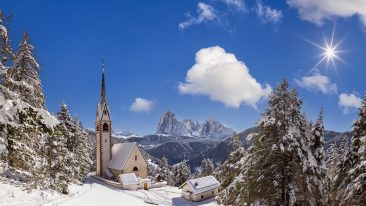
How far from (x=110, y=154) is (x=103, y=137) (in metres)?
3.46

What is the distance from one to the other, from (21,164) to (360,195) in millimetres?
11638

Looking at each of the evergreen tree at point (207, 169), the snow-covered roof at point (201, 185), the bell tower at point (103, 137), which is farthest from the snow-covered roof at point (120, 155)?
the evergreen tree at point (207, 169)

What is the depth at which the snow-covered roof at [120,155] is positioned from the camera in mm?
57441

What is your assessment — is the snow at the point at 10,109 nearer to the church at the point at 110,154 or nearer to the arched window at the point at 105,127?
the church at the point at 110,154

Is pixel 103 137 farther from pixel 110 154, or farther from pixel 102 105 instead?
pixel 102 105

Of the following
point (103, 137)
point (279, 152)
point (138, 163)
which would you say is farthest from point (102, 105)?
point (279, 152)

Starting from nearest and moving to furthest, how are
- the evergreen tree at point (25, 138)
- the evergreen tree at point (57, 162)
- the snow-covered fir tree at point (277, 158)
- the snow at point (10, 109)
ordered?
the snow at point (10, 109) < the evergreen tree at point (25, 138) < the snow-covered fir tree at point (277, 158) < the evergreen tree at point (57, 162)

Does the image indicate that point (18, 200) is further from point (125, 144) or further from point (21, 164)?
point (125, 144)

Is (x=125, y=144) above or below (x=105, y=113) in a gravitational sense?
below

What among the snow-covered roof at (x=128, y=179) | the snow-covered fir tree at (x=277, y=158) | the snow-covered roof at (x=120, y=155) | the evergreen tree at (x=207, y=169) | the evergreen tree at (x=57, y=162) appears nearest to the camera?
the snow-covered fir tree at (x=277, y=158)

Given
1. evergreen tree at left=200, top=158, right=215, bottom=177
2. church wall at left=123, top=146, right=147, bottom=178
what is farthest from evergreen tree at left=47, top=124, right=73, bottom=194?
evergreen tree at left=200, top=158, right=215, bottom=177

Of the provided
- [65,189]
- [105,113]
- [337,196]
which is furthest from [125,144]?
[337,196]

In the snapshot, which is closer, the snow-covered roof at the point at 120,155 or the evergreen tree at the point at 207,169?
the snow-covered roof at the point at 120,155

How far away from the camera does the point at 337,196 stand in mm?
12703
